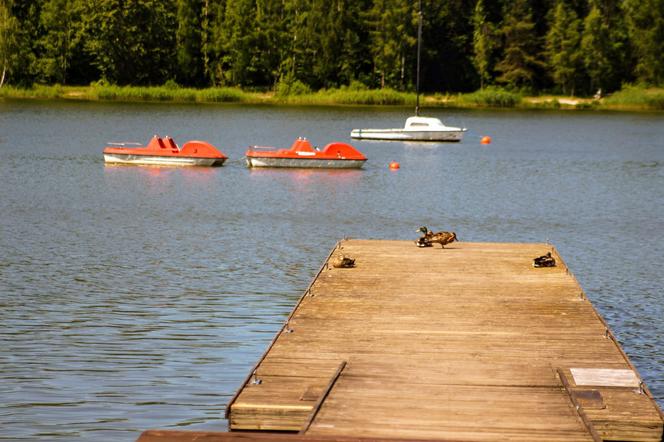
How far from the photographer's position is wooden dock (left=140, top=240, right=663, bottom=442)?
1237cm

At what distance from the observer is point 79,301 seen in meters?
22.5

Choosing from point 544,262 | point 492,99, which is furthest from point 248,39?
point 544,262

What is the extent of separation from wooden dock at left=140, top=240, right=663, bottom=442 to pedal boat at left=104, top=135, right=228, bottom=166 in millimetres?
34844

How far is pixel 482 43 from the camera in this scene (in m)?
130

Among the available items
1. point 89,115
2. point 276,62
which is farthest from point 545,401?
point 276,62

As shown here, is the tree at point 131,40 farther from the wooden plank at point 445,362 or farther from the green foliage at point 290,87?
the wooden plank at point 445,362

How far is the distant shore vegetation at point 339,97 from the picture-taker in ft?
404

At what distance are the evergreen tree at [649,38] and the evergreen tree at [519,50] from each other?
36.3 feet

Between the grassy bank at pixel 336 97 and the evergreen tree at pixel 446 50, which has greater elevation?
the evergreen tree at pixel 446 50

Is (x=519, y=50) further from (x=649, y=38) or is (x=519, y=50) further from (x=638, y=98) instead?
(x=638, y=98)

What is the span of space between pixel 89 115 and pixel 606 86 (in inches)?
2459

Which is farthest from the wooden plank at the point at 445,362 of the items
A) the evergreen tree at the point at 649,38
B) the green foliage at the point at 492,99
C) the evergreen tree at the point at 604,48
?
the evergreen tree at the point at 649,38

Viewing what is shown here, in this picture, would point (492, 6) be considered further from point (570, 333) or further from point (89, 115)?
point (570, 333)

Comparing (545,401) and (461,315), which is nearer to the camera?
(545,401)
